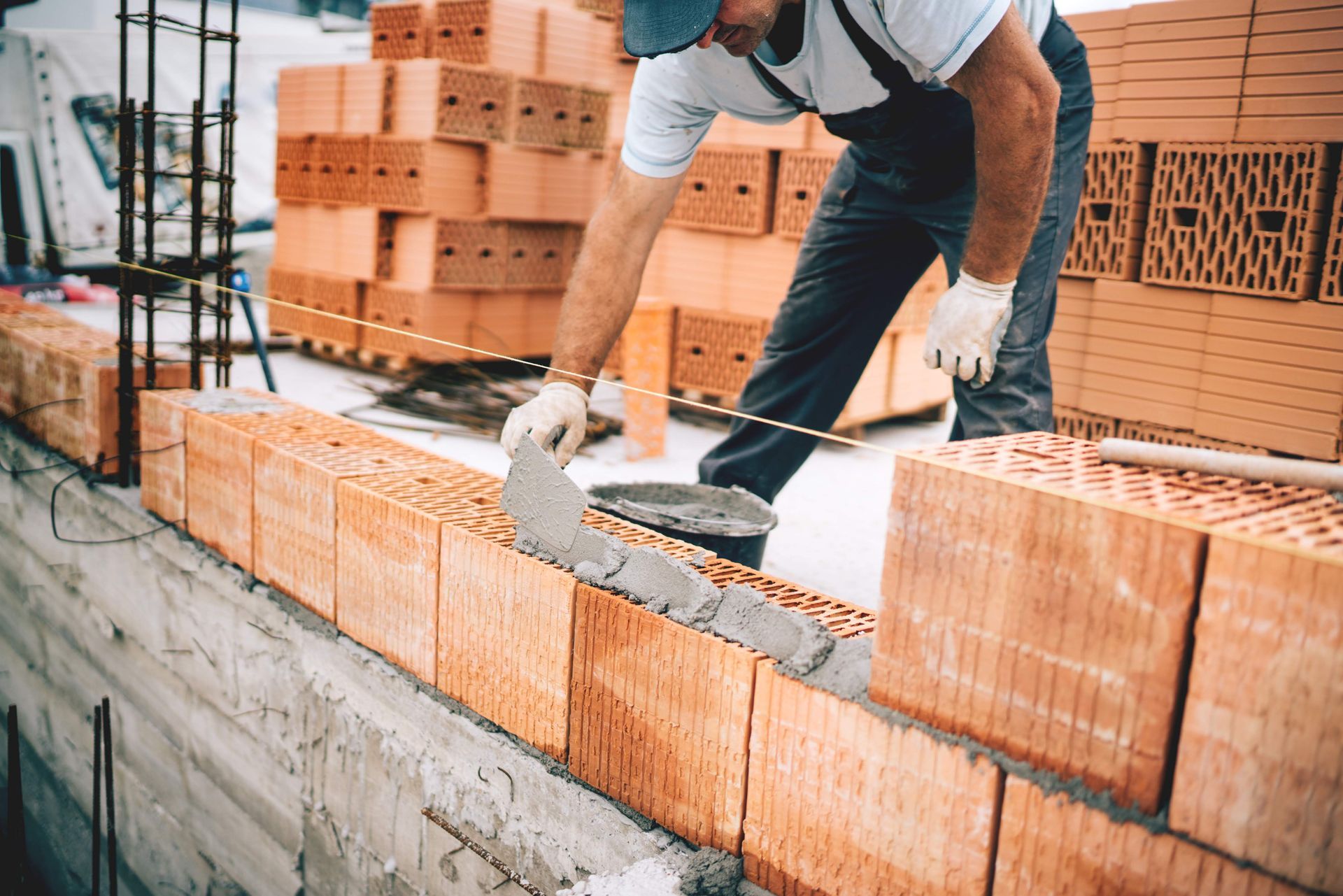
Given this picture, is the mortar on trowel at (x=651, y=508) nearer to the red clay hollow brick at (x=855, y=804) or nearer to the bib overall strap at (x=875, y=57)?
the red clay hollow brick at (x=855, y=804)

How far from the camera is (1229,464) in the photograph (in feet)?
4.65

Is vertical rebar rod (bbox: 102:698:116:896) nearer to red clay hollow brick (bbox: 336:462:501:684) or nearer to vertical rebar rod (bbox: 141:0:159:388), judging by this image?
vertical rebar rod (bbox: 141:0:159:388)

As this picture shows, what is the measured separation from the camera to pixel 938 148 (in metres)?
2.54

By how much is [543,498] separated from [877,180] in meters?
1.32

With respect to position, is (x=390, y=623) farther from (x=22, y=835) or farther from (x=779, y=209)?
(x=779, y=209)

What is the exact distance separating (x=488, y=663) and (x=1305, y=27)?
12.4ft

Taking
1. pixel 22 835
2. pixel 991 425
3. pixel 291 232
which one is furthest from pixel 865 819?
pixel 291 232

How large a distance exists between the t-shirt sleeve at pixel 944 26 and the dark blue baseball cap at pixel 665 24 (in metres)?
0.35

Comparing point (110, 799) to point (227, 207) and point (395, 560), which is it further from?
point (227, 207)

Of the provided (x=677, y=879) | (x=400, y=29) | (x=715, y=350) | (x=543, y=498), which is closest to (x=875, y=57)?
(x=543, y=498)

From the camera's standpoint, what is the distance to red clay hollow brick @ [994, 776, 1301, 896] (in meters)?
1.27

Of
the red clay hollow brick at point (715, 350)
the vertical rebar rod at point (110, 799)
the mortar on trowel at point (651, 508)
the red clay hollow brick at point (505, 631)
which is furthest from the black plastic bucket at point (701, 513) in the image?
the red clay hollow brick at point (715, 350)

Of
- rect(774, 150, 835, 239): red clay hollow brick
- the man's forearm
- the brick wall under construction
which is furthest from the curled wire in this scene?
rect(774, 150, 835, 239): red clay hollow brick

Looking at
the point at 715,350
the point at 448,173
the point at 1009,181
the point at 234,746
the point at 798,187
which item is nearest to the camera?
the point at 1009,181
